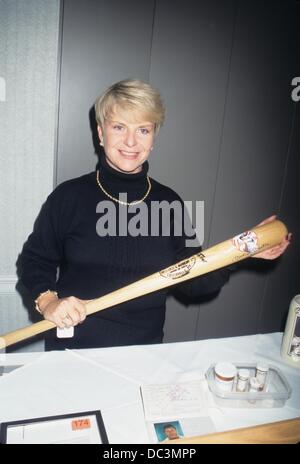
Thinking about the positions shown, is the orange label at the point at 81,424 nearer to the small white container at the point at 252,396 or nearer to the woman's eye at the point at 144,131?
the small white container at the point at 252,396

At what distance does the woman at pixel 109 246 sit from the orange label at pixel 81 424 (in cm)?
46

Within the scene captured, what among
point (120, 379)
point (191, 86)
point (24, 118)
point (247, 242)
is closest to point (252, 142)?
point (191, 86)

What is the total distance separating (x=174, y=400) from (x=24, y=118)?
1541 millimetres

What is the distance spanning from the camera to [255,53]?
1942 millimetres

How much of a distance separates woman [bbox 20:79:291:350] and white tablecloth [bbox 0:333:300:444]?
0.60 ft

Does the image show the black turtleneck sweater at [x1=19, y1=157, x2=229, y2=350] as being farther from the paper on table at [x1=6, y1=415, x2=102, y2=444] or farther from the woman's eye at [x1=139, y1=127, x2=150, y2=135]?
the paper on table at [x1=6, y1=415, x2=102, y2=444]

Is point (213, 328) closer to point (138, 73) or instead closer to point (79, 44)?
point (138, 73)

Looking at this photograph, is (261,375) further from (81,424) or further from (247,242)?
(81,424)

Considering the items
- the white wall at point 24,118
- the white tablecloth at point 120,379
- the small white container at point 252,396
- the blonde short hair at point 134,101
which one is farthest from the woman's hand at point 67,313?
the white wall at point 24,118

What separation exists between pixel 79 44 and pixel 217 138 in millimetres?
892

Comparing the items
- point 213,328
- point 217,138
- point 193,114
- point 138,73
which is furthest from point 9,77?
point 213,328

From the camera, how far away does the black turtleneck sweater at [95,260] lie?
137cm

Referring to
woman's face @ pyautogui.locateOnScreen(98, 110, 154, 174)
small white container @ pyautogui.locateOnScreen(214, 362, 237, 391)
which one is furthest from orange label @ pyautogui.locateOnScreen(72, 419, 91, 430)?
woman's face @ pyautogui.locateOnScreen(98, 110, 154, 174)

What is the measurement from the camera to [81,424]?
0.91 meters
